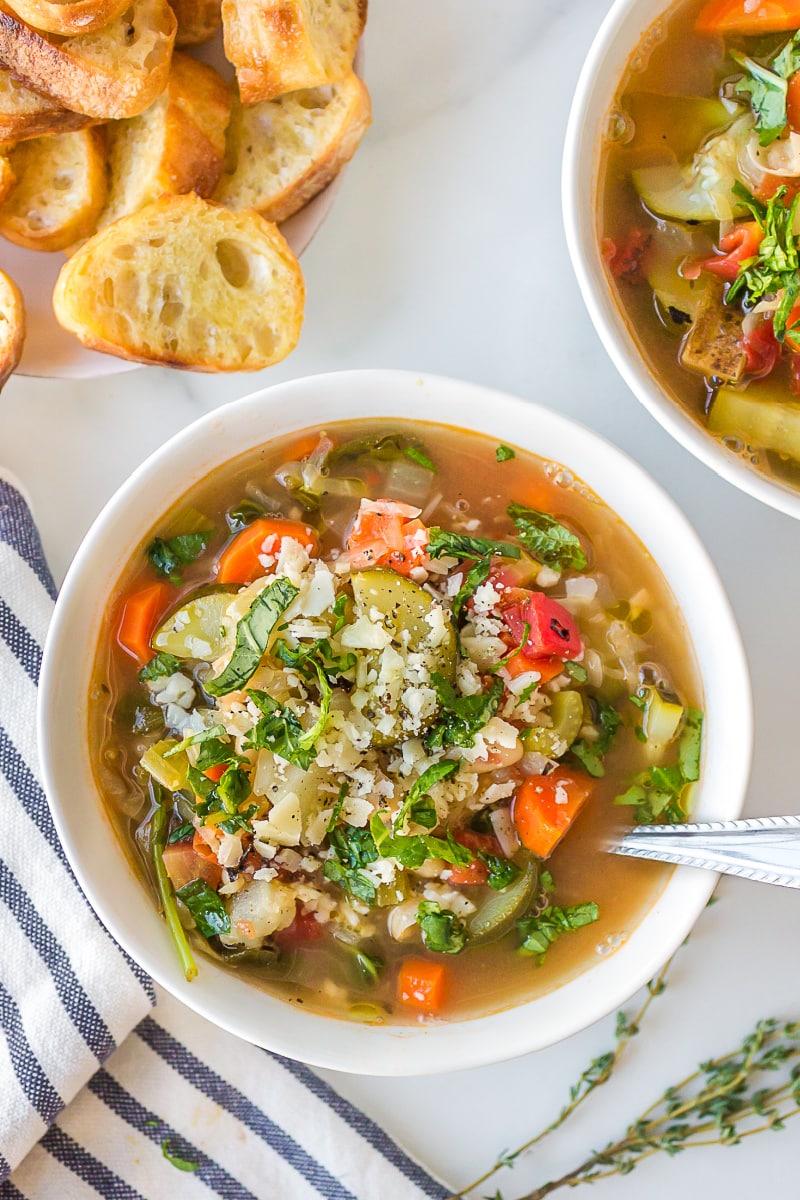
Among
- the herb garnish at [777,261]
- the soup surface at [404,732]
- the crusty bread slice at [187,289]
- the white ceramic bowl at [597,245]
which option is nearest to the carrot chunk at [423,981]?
the soup surface at [404,732]

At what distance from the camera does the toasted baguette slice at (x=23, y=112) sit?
2.23 metres

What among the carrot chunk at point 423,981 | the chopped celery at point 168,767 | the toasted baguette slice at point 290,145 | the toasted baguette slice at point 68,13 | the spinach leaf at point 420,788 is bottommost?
the carrot chunk at point 423,981

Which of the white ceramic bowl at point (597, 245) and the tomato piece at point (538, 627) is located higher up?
the white ceramic bowl at point (597, 245)

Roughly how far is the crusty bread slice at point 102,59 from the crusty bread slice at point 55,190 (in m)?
0.16

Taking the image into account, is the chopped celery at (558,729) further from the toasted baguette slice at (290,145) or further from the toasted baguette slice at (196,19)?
the toasted baguette slice at (196,19)

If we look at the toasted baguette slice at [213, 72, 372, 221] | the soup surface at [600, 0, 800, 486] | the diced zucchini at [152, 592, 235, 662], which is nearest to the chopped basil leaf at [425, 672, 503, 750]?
the diced zucchini at [152, 592, 235, 662]

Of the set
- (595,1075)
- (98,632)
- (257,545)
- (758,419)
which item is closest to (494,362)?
(758,419)

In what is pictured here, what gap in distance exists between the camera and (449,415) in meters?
2.17

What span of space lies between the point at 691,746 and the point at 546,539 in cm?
54

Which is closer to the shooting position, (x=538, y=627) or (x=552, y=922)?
(x=538, y=627)

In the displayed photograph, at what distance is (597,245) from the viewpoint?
2.08 meters

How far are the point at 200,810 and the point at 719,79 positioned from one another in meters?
1.76

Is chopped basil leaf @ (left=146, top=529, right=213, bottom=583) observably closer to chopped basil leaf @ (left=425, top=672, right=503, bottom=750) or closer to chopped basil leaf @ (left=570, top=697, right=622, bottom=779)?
chopped basil leaf @ (left=425, top=672, right=503, bottom=750)

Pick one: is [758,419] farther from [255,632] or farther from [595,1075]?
[595,1075]
